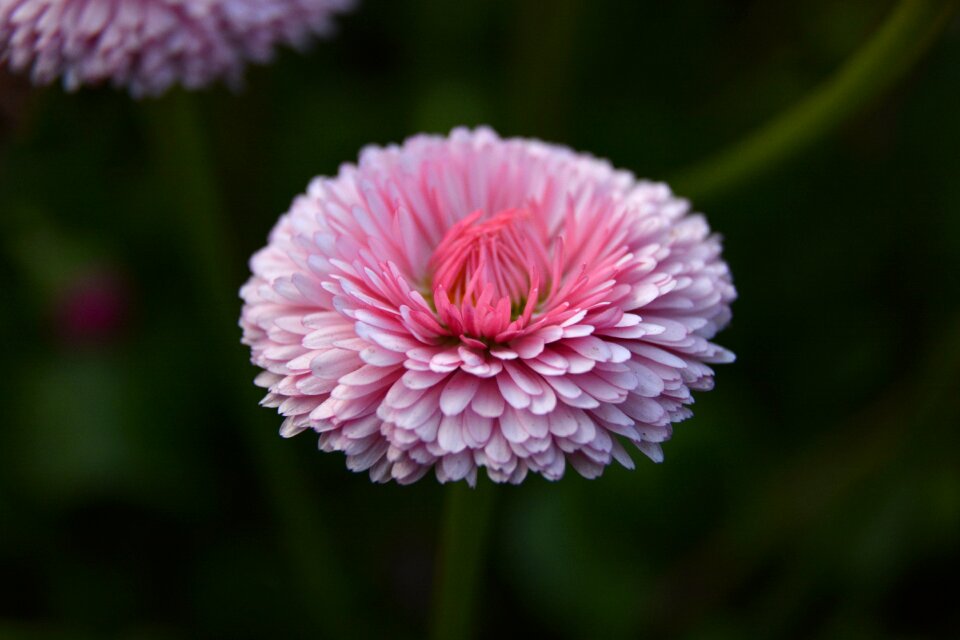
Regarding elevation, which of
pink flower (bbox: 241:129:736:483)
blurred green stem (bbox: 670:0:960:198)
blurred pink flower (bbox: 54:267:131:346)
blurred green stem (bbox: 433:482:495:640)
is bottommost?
blurred green stem (bbox: 433:482:495:640)

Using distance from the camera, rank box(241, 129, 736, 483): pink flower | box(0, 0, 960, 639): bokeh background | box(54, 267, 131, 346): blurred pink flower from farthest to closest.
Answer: box(54, 267, 131, 346): blurred pink flower < box(0, 0, 960, 639): bokeh background < box(241, 129, 736, 483): pink flower

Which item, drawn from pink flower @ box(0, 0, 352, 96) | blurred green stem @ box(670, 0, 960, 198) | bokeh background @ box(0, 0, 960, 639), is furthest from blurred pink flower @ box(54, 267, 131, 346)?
blurred green stem @ box(670, 0, 960, 198)

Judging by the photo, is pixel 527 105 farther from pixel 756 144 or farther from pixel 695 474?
pixel 695 474

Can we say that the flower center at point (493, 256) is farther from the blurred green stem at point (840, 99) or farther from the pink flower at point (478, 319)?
the blurred green stem at point (840, 99)

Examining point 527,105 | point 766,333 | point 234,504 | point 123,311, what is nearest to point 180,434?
point 234,504

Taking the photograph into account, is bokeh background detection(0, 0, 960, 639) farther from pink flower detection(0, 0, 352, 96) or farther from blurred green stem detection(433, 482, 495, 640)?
blurred green stem detection(433, 482, 495, 640)
